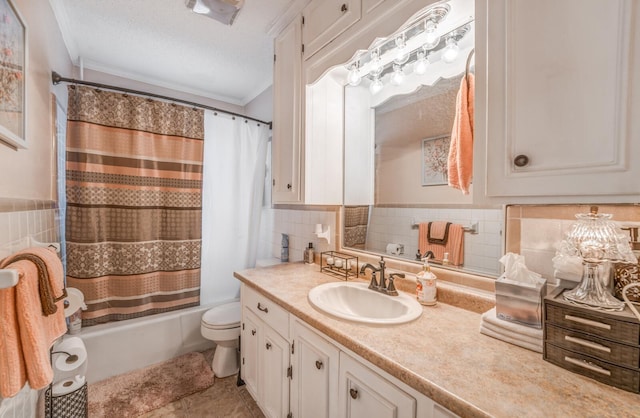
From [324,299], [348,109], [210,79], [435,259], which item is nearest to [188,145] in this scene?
[210,79]

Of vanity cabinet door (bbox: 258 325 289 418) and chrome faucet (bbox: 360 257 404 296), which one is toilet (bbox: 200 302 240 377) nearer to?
vanity cabinet door (bbox: 258 325 289 418)

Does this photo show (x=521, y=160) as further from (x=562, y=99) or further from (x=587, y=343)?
(x=587, y=343)

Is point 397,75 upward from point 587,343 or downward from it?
upward

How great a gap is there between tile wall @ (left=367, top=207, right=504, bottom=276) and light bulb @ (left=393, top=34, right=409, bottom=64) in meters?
0.78

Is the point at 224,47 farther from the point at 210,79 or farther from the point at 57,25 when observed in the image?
the point at 57,25

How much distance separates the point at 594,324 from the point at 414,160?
35.4 inches

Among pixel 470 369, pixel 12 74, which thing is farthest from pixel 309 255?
pixel 12 74

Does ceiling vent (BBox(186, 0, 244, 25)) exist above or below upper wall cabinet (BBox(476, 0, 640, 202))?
above

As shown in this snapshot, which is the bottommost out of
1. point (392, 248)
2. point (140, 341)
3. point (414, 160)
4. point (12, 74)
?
point (140, 341)

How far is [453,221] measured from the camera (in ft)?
3.97

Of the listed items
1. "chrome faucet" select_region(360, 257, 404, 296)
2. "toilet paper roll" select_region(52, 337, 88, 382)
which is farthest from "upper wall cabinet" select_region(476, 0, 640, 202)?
"toilet paper roll" select_region(52, 337, 88, 382)

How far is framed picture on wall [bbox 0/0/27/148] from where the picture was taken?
0.96 m

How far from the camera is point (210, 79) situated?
101 inches

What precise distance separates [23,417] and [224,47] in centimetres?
236
